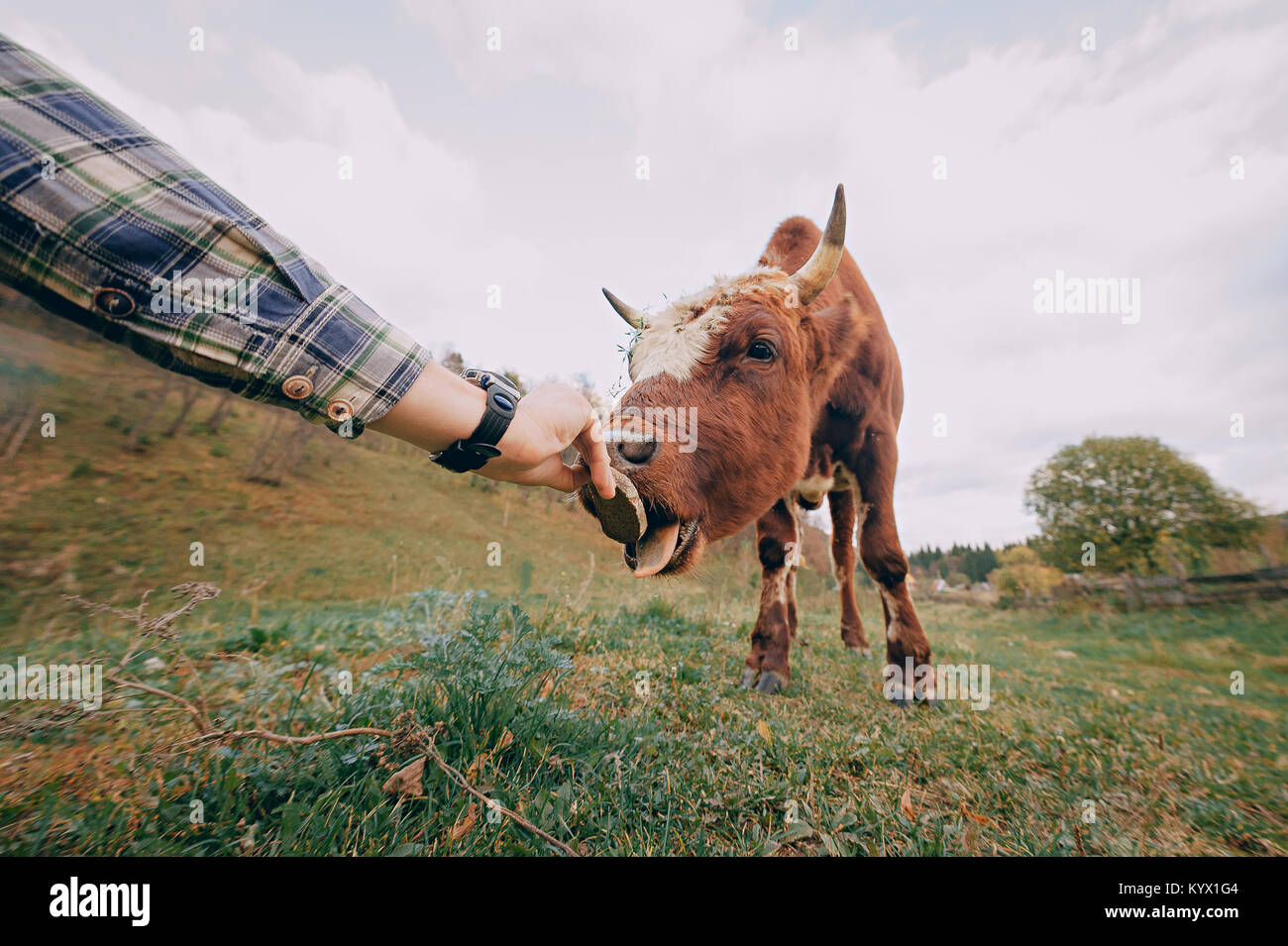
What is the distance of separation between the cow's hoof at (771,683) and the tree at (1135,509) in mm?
18716

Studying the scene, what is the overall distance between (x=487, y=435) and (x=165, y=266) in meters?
0.68

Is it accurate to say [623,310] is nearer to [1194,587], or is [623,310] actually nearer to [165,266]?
[165,266]

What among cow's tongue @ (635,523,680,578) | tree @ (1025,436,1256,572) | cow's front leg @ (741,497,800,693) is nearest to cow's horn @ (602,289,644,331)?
cow's tongue @ (635,523,680,578)

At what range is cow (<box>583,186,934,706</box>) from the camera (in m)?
2.07

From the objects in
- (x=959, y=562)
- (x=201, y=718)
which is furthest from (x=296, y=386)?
(x=959, y=562)

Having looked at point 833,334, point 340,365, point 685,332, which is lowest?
point 340,365

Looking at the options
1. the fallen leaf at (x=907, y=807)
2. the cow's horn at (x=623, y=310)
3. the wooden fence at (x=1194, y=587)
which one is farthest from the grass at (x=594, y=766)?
the wooden fence at (x=1194, y=587)

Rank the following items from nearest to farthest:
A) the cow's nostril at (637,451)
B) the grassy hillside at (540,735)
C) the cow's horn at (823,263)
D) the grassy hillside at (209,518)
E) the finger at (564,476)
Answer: the grassy hillside at (540,735) → the finger at (564,476) → the cow's nostril at (637,451) → the cow's horn at (823,263) → the grassy hillside at (209,518)

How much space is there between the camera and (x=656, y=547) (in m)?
1.93

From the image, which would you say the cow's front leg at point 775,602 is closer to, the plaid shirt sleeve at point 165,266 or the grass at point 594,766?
the grass at point 594,766

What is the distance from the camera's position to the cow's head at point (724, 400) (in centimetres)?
195
